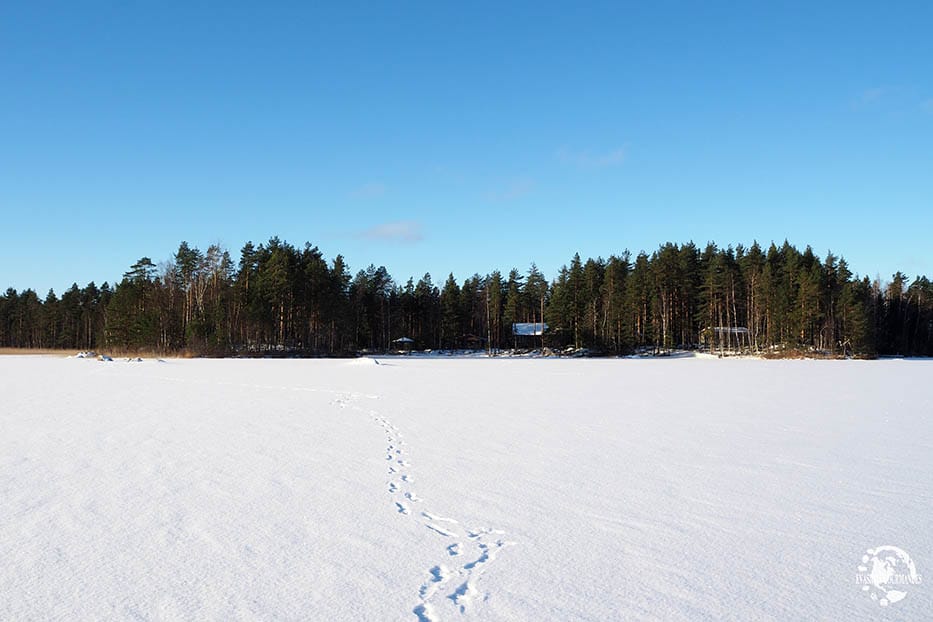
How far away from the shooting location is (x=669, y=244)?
6419 cm

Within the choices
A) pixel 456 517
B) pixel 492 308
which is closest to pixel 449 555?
pixel 456 517

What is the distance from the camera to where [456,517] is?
4.57 metres

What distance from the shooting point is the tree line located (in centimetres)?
4872

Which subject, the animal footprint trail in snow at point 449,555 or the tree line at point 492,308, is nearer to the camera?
the animal footprint trail in snow at point 449,555

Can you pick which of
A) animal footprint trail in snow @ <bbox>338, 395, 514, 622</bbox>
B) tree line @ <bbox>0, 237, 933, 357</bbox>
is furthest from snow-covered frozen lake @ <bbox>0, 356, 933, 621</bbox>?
tree line @ <bbox>0, 237, 933, 357</bbox>

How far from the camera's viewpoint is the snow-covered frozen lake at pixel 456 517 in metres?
3.12

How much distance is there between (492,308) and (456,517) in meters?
69.5

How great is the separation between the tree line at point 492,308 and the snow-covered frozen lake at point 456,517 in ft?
129

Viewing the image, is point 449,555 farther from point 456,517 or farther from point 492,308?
point 492,308

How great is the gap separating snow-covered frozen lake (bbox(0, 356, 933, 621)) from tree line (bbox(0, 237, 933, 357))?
39.3 m

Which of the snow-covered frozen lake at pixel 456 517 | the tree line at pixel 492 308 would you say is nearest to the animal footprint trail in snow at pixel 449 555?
the snow-covered frozen lake at pixel 456 517

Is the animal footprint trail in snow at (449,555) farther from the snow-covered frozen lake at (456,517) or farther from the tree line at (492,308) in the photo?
the tree line at (492,308)

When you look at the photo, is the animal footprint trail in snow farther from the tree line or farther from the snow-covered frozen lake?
the tree line

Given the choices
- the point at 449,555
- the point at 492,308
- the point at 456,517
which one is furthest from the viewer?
the point at 492,308
